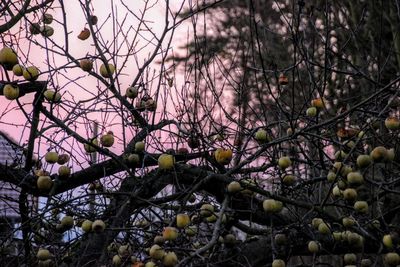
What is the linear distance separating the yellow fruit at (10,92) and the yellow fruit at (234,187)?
4.17ft

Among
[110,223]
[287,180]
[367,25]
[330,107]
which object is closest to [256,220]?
[287,180]

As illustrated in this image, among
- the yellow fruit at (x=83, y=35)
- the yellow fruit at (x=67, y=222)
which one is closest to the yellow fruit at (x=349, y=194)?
the yellow fruit at (x=67, y=222)

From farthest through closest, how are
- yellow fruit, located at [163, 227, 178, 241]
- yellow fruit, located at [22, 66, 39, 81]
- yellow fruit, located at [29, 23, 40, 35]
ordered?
yellow fruit, located at [29, 23, 40, 35] → yellow fruit, located at [22, 66, 39, 81] → yellow fruit, located at [163, 227, 178, 241]

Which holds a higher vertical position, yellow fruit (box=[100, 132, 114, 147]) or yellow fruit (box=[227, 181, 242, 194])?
yellow fruit (box=[100, 132, 114, 147])

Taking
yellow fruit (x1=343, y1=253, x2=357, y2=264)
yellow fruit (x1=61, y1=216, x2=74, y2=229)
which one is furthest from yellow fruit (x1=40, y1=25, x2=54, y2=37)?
yellow fruit (x1=343, y1=253, x2=357, y2=264)

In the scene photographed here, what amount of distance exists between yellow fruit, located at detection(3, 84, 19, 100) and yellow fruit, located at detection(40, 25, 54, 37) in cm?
81

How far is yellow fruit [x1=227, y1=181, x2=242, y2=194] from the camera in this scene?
11.3 ft

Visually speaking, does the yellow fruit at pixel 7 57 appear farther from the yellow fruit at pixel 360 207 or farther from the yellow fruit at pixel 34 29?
the yellow fruit at pixel 360 207

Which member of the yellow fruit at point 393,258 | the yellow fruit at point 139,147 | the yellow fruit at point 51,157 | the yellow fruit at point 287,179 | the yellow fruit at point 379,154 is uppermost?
the yellow fruit at point 51,157

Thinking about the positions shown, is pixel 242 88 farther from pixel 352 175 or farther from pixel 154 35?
pixel 352 175

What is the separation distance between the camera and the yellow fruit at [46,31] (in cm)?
429

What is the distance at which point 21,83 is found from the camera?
3.84m

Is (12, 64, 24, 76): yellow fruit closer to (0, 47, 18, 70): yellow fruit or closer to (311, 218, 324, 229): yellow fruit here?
(0, 47, 18, 70): yellow fruit

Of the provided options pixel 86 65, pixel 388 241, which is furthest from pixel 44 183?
pixel 388 241
